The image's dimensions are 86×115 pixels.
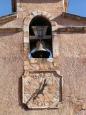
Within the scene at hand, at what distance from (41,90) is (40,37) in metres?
1.30

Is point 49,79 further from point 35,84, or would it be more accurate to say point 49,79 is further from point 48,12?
point 48,12

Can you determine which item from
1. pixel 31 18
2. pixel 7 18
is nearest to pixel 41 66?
pixel 31 18

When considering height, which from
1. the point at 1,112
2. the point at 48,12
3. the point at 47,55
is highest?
the point at 48,12

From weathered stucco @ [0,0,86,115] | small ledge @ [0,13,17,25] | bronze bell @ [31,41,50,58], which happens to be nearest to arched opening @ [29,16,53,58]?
bronze bell @ [31,41,50,58]

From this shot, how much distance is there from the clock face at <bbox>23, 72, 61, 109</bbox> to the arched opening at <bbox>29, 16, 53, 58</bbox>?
55 centimetres

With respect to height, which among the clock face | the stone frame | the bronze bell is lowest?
the clock face

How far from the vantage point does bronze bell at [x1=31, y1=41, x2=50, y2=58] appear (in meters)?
13.2

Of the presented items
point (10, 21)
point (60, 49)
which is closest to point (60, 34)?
point (60, 49)

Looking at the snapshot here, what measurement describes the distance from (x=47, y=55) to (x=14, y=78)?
932 mm

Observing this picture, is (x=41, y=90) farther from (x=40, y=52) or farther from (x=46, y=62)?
(x=40, y=52)

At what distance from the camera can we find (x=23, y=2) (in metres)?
13.4

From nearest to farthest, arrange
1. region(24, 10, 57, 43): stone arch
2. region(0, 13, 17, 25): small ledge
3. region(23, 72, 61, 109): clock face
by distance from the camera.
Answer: region(23, 72, 61, 109): clock face
region(0, 13, 17, 25): small ledge
region(24, 10, 57, 43): stone arch

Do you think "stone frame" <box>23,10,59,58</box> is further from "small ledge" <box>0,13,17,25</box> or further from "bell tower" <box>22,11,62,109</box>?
"small ledge" <box>0,13,17,25</box>

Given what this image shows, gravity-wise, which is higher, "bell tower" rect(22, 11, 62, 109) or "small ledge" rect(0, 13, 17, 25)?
"small ledge" rect(0, 13, 17, 25)
